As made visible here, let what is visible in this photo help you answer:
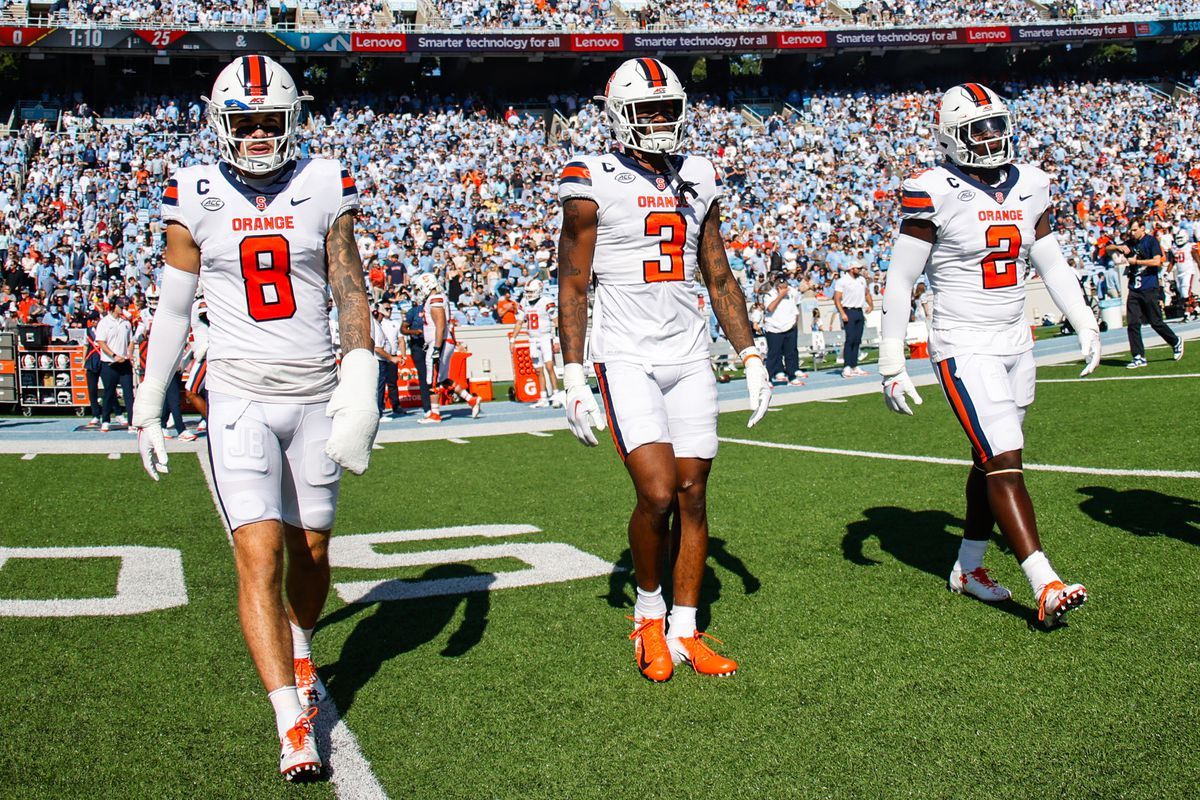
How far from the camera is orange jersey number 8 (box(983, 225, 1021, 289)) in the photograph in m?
4.57

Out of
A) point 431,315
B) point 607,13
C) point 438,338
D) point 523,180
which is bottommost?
point 438,338

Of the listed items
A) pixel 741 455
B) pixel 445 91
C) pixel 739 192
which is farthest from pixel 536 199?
pixel 741 455

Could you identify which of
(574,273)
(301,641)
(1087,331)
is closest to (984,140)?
(1087,331)

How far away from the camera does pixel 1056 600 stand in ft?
13.0

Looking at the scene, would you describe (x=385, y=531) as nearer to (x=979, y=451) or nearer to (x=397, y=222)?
(x=979, y=451)

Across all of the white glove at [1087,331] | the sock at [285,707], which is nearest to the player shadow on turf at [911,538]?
the white glove at [1087,331]

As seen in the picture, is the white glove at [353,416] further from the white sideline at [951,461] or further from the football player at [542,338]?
the football player at [542,338]

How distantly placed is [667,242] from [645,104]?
52 centimetres

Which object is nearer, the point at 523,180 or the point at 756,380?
the point at 756,380

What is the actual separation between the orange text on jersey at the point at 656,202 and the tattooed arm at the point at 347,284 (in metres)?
1.11

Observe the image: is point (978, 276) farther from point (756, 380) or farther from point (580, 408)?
point (580, 408)

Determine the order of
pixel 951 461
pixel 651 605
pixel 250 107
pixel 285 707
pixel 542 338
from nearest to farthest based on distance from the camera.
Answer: pixel 285 707 < pixel 250 107 < pixel 651 605 < pixel 951 461 < pixel 542 338

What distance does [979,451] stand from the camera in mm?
4496

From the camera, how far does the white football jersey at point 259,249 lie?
11.3ft
